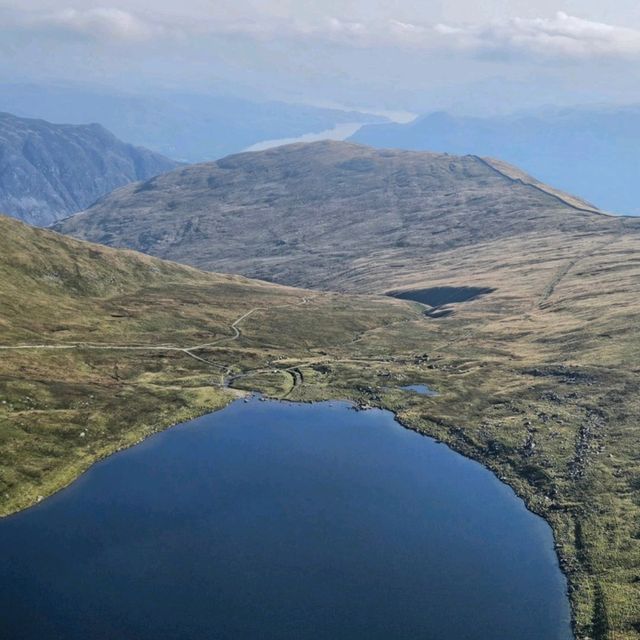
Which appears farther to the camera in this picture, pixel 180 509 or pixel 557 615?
pixel 180 509

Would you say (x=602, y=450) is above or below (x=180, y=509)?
above

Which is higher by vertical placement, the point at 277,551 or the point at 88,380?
the point at 277,551

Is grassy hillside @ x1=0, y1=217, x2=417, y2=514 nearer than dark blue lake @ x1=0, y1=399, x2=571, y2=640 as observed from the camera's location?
No

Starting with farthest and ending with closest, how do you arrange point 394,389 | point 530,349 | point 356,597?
point 530,349 → point 394,389 → point 356,597

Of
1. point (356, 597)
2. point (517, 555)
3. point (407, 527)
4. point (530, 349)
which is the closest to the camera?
point (356, 597)

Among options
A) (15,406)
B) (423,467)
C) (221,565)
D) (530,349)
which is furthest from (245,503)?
(530,349)

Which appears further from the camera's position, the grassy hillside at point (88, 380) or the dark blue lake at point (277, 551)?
the grassy hillside at point (88, 380)

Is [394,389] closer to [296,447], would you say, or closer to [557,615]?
[296,447]

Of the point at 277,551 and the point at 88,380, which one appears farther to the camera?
the point at 88,380
